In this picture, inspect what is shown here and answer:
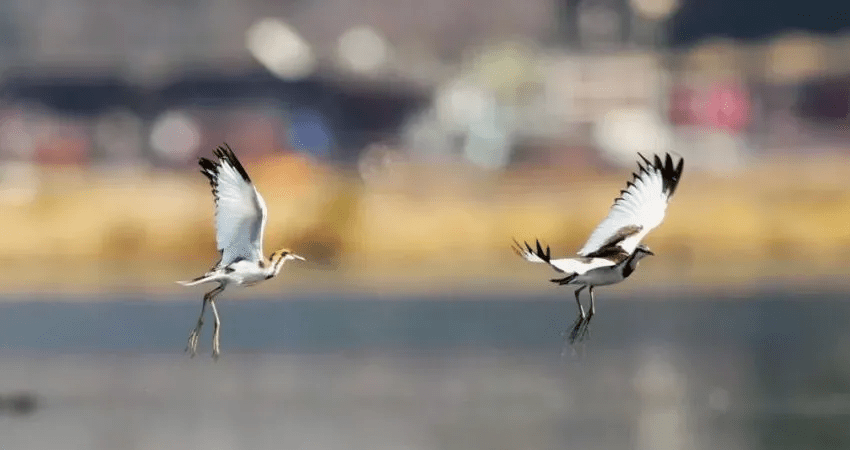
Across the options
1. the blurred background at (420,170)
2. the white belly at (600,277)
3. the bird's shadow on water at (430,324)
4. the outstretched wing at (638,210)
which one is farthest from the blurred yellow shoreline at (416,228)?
the white belly at (600,277)

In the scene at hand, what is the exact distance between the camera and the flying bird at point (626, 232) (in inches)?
561

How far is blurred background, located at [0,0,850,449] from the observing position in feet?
98.0

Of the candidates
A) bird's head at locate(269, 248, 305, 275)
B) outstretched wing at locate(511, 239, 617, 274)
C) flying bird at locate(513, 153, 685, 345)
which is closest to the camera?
outstretched wing at locate(511, 239, 617, 274)

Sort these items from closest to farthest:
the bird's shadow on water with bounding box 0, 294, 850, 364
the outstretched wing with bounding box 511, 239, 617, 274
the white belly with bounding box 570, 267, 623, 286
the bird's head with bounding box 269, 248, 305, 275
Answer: the outstretched wing with bounding box 511, 239, 617, 274, the white belly with bounding box 570, 267, 623, 286, the bird's head with bounding box 269, 248, 305, 275, the bird's shadow on water with bounding box 0, 294, 850, 364

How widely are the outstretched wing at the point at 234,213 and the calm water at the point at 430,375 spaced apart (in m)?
4.06

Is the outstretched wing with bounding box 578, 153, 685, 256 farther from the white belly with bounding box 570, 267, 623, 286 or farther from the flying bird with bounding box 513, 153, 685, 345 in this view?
the white belly with bounding box 570, 267, 623, 286

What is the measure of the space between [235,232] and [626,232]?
208 cm

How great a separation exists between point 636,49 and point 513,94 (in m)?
1.83

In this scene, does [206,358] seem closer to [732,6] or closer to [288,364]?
[288,364]

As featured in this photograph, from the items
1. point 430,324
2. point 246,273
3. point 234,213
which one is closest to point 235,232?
point 234,213

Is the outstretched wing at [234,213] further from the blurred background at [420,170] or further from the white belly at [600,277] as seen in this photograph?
the blurred background at [420,170]

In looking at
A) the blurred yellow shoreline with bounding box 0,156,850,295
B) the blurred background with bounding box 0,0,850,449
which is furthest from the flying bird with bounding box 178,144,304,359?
the blurred yellow shoreline with bounding box 0,156,850,295

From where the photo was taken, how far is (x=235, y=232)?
1453 cm

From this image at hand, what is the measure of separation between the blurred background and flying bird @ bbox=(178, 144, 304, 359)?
11.2m
